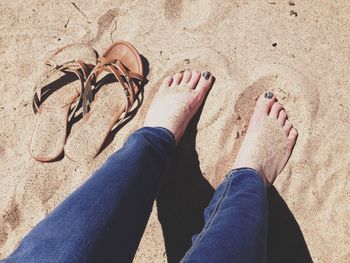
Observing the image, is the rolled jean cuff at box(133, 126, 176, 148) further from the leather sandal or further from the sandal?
the sandal

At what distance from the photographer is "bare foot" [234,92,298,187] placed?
1577 mm

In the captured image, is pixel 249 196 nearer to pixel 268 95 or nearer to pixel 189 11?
pixel 268 95

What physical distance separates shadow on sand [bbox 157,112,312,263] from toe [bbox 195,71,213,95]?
0.48 feet

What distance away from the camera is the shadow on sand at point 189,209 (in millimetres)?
1556

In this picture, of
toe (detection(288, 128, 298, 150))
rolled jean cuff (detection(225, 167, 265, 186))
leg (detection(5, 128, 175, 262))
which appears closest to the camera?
leg (detection(5, 128, 175, 262))

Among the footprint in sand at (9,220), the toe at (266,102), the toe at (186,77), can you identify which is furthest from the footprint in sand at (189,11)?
the footprint in sand at (9,220)

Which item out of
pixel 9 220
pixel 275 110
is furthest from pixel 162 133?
pixel 9 220

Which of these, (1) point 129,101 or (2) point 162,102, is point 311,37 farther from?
(1) point 129,101

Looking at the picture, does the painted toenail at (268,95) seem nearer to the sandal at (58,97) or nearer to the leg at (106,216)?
the leg at (106,216)

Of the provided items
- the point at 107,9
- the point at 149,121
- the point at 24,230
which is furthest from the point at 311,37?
the point at 24,230

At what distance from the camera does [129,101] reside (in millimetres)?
1729

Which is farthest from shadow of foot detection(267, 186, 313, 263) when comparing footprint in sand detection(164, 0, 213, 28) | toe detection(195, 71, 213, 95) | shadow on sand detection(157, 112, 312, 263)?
footprint in sand detection(164, 0, 213, 28)

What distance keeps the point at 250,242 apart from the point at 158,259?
1.70 ft

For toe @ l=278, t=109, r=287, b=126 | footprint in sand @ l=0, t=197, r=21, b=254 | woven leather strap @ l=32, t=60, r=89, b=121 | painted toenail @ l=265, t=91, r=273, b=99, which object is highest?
woven leather strap @ l=32, t=60, r=89, b=121
